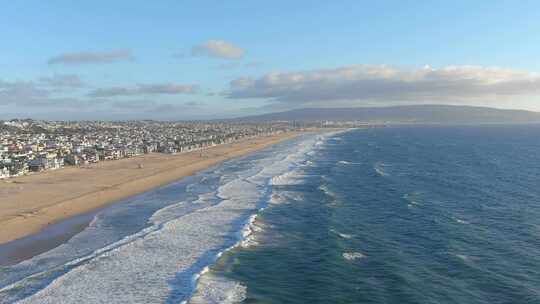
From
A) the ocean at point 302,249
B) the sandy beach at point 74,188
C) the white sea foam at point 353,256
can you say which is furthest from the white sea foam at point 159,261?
the sandy beach at point 74,188

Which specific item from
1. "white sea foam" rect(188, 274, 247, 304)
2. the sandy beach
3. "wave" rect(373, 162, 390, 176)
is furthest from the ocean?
"wave" rect(373, 162, 390, 176)

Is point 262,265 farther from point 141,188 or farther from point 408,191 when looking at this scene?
point 141,188

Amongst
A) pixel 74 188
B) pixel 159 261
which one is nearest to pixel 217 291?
pixel 159 261

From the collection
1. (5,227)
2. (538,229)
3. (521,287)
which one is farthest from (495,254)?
(5,227)

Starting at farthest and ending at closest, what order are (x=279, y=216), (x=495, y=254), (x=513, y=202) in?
(x=513, y=202), (x=279, y=216), (x=495, y=254)

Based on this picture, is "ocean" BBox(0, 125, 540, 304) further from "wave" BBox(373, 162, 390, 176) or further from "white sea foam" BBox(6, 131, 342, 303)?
"wave" BBox(373, 162, 390, 176)

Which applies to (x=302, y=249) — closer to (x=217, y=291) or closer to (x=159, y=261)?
(x=217, y=291)
